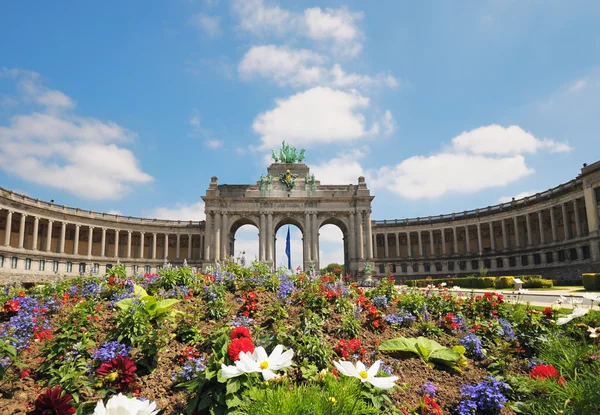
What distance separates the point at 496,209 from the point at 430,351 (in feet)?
235

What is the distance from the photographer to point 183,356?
27.8ft

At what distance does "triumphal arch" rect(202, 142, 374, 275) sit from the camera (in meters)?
74.8

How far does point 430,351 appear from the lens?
9125mm

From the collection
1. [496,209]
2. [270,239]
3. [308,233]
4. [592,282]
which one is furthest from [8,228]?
[496,209]

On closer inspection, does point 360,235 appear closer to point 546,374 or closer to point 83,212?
point 83,212

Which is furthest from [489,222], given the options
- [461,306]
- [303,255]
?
[461,306]

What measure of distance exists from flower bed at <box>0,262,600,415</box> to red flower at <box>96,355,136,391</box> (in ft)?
0.08

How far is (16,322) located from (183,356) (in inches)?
182

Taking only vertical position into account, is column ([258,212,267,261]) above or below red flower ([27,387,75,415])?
above

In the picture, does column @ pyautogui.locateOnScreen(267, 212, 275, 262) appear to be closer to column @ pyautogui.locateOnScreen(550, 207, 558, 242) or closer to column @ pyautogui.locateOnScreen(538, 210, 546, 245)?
column @ pyautogui.locateOnScreen(538, 210, 546, 245)

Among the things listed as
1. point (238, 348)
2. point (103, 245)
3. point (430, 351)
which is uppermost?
point (103, 245)

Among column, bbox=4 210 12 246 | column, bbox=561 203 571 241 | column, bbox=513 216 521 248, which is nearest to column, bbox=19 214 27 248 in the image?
column, bbox=4 210 12 246

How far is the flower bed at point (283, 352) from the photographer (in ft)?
15.5

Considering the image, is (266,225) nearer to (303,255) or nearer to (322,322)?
(303,255)
